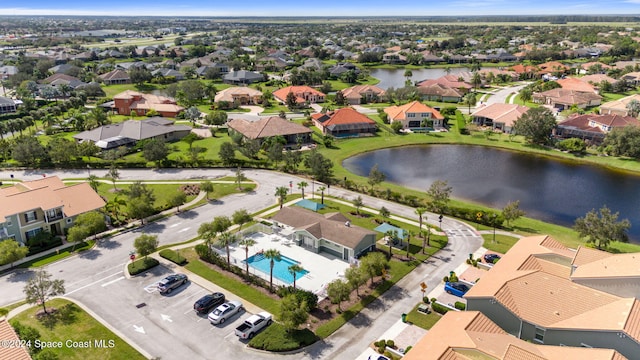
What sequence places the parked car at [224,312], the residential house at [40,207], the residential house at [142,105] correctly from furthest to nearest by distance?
1. the residential house at [142,105]
2. the residential house at [40,207]
3. the parked car at [224,312]

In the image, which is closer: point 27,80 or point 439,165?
point 439,165

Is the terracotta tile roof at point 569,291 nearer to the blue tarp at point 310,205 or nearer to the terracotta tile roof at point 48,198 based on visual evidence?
the blue tarp at point 310,205

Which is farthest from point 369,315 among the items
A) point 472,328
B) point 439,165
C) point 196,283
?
point 439,165

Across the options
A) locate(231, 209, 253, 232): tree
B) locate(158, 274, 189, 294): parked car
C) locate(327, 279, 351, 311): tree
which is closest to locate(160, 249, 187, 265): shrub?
locate(158, 274, 189, 294): parked car

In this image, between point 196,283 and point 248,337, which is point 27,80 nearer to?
point 196,283

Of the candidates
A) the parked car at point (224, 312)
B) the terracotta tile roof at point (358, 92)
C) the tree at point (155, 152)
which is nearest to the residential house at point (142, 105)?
the tree at point (155, 152)

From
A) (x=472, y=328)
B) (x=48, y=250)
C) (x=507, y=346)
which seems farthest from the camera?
(x=48, y=250)
